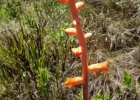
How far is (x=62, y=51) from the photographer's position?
2.15 m

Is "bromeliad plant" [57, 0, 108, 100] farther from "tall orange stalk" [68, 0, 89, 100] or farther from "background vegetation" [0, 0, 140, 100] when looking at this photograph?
"background vegetation" [0, 0, 140, 100]

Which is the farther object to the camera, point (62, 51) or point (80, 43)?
point (62, 51)

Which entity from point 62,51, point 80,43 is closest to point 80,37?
point 80,43

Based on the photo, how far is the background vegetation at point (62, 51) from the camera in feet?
6.39

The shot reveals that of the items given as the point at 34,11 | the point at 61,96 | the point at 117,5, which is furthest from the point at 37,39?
the point at 117,5

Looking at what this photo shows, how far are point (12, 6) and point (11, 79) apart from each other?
1226 mm

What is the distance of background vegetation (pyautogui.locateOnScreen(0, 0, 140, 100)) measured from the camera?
1.95 meters

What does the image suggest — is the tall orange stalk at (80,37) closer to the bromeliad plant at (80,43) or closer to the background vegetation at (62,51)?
the bromeliad plant at (80,43)

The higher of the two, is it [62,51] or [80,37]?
[80,37]

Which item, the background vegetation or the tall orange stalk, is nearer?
the tall orange stalk

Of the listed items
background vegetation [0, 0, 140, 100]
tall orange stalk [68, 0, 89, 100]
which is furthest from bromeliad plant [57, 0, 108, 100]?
background vegetation [0, 0, 140, 100]

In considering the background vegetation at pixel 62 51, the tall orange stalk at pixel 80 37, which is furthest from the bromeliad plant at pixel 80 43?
the background vegetation at pixel 62 51

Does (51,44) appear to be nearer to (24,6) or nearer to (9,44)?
(9,44)

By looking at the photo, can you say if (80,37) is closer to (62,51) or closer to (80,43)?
(80,43)
